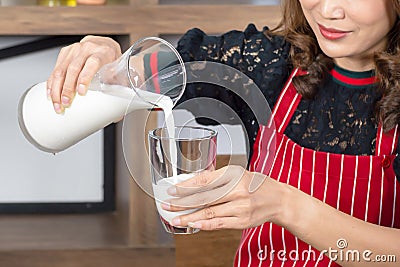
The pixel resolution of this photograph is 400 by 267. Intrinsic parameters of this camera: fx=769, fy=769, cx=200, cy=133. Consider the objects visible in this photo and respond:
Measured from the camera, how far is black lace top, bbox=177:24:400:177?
58.6 inches

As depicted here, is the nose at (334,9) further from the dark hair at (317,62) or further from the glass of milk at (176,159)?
the glass of milk at (176,159)

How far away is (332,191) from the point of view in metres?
1.47

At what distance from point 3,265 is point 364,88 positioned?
1484 mm

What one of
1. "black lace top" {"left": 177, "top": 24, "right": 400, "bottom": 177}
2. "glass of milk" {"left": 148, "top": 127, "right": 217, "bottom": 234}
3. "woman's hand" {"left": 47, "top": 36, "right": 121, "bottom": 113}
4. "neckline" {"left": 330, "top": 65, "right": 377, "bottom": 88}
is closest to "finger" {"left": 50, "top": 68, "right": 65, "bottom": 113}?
"woman's hand" {"left": 47, "top": 36, "right": 121, "bottom": 113}

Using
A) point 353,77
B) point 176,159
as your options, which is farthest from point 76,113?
point 353,77

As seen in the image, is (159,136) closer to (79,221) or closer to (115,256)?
(115,256)

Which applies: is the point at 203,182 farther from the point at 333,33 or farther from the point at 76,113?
the point at 333,33

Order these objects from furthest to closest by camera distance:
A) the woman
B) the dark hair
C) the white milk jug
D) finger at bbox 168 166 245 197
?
the dark hair < the woman < the white milk jug < finger at bbox 168 166 245 197

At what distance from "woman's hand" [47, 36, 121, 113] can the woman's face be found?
14.5 inches

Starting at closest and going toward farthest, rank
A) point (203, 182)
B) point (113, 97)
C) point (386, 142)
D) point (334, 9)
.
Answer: point (203, 182) → point (113, 97) → point (334, 9) → point (386, 142)

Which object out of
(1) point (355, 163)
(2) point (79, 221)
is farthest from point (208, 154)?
(2) point (79, 221)

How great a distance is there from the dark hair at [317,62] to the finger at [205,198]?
0.47 m

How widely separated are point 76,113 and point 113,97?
0.07m

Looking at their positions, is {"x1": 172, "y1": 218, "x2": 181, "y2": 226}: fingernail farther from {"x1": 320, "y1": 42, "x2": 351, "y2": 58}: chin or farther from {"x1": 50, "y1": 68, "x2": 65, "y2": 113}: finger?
{"x1": 320, "y1": 42, "x2": 351, "y2": 58}: chin
